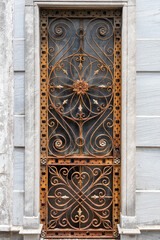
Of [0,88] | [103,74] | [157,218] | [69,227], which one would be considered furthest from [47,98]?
[157,218]

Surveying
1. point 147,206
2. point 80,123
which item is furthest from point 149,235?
point 80,123

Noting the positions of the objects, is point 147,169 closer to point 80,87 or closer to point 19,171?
point 80,87

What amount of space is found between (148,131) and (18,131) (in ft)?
7.02

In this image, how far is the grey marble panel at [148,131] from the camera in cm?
350

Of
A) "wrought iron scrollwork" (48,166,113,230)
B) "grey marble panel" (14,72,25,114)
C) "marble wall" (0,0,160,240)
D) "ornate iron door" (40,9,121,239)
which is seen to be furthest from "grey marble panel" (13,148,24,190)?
"grey marble panel" (14,72,25,114)

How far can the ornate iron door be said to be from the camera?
358 centimetres

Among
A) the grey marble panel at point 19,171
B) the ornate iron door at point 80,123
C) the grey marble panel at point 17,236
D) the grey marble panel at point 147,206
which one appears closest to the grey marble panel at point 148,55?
the ornate iron door at point 80,123

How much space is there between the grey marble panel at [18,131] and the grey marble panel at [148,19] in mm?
2389

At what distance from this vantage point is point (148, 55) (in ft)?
11.4

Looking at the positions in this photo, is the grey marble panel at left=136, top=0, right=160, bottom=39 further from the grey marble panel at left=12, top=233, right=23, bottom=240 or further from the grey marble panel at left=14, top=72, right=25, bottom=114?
the grey marble panel at left=12, top=233, right=23, bottom=240

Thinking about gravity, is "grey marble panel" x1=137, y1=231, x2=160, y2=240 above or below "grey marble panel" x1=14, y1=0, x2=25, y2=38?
below

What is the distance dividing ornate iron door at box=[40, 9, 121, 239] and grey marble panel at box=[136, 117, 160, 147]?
1.13 feet

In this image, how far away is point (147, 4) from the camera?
3.48m

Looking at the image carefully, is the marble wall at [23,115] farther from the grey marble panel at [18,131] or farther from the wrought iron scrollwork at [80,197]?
the wrought iron scrollwork at [80,197]
